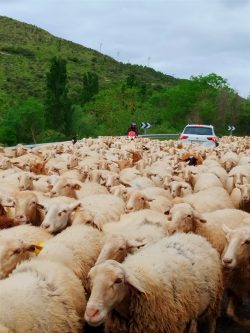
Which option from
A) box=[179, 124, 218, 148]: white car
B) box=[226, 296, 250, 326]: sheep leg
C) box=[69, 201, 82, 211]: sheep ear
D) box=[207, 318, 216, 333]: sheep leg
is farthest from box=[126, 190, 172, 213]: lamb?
box=[179, 124, 218, 148]: white car

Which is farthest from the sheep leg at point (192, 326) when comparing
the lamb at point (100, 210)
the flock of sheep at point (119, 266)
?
the lamb at point (100, 210)

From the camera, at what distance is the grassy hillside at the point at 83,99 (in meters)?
42.4

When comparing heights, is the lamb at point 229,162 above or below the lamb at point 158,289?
below

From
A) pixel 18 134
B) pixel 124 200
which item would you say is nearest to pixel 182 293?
pixel 124 200

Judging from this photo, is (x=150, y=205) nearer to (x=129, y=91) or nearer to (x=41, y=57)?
(x=129, y=91)

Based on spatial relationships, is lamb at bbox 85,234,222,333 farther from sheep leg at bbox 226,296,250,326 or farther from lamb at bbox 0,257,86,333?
sheep leg at bbox 226,296,250,326

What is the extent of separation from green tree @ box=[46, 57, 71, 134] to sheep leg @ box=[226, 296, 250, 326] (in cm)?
4184

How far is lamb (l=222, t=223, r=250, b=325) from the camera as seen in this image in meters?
5.93

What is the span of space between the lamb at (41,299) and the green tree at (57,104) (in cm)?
4245

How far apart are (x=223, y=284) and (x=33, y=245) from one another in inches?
89.9

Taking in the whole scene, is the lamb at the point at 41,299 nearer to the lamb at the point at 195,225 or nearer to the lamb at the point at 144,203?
the lamb at the point at 195,225

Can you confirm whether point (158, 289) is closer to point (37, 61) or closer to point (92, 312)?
point (92, 312)

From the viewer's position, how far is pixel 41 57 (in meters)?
83.4

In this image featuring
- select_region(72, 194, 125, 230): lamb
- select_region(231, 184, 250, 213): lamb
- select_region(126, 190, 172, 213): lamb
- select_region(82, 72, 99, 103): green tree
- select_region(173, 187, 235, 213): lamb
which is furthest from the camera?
select_region(82, 72, 99, 103): green tree
